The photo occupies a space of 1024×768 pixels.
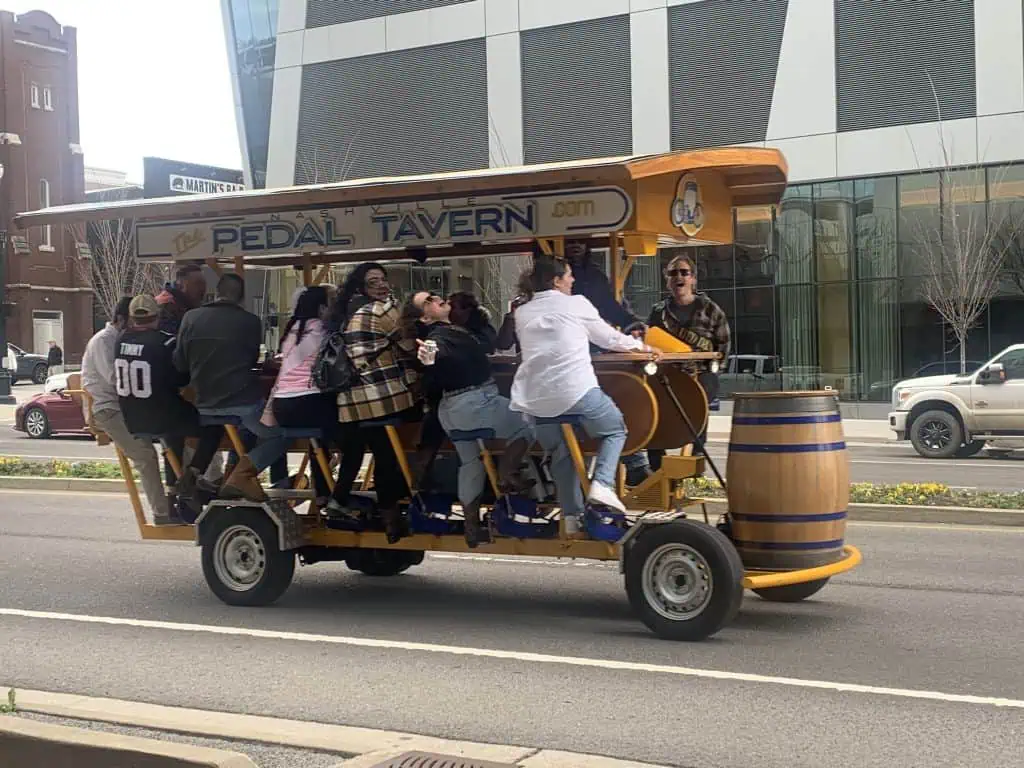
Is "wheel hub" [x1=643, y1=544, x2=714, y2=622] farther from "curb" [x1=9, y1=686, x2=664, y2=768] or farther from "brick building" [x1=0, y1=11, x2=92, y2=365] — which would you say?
"brick building" [x1=0, y1=11, x2=92, y2=365]

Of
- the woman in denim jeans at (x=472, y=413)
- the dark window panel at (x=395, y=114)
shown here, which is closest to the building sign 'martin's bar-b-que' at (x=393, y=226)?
the woman in denim jeans at (x=472, y=413)

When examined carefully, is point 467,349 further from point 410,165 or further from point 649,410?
point 410,165

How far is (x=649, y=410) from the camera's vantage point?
7957 mm

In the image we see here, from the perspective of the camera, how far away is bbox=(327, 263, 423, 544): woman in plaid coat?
8.47 m

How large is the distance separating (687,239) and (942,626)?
2.97 m

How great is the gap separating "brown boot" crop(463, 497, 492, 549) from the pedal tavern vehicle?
0.06 meters

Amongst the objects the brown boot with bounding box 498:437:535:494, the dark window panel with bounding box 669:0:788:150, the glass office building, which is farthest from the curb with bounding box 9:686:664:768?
the dark window panel with bounding box 669:0:788:150

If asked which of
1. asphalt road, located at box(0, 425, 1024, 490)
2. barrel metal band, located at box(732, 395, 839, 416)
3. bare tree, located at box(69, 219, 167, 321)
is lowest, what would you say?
asphalt road, located at box(0, 425, 1024, 490)

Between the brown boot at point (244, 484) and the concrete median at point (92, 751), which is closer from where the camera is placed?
the concrete median at point (92, 751)

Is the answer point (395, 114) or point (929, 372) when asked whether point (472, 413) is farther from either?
point (395, 114)

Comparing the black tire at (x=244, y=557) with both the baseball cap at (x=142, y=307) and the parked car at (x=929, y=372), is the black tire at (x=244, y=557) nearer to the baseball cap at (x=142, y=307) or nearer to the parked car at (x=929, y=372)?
the baseball cap at (x=142, y=307)

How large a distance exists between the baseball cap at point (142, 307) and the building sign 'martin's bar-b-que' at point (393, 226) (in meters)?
0.55

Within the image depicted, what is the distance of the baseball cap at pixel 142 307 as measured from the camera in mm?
9383

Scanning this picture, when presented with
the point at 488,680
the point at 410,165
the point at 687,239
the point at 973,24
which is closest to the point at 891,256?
the point at 973,24
